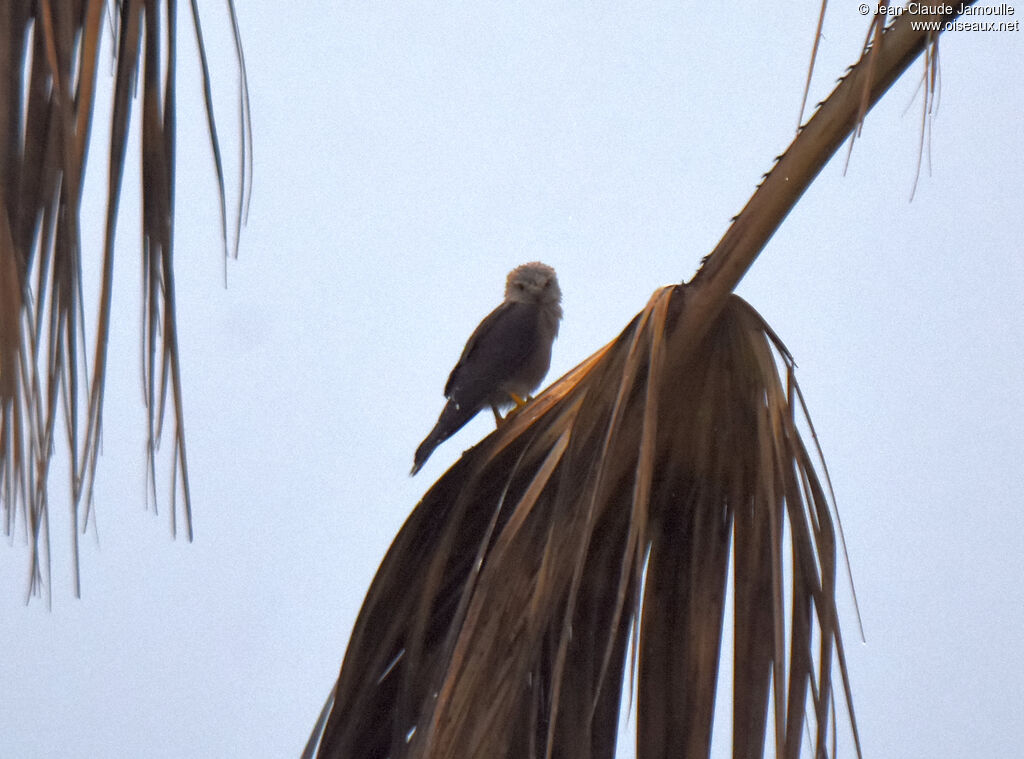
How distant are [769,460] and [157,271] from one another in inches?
41.6

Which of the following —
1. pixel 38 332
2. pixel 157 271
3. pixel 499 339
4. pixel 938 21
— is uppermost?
pixel 499 339

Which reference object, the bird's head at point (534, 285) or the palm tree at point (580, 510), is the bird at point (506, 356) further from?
the palm tree at point (580, 510)

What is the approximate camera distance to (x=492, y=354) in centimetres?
509

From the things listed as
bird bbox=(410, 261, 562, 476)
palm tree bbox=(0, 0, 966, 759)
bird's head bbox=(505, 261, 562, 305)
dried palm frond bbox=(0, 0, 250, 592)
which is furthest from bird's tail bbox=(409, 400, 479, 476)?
dried palm frond bbox=(0, 0, 250, 592)

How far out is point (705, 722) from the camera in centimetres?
191

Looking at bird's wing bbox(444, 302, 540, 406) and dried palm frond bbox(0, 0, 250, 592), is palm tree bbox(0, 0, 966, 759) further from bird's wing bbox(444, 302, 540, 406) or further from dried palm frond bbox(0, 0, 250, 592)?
bird's wing bbox(444, 302, 540, 406)

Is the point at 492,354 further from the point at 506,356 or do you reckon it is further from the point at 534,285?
the point at 534,285

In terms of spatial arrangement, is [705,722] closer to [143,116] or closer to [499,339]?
[143,116]

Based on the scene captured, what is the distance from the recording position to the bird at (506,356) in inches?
196

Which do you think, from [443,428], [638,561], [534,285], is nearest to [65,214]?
[638,561]

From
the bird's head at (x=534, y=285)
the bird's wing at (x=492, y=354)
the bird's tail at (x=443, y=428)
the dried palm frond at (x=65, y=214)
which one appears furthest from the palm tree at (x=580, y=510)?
the bird's head at (x=534, y=285)

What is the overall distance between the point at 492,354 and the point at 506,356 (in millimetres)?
64

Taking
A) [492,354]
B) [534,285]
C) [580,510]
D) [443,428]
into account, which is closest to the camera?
[580,510]

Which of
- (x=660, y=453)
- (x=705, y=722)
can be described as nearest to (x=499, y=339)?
(x=660, y=453)
